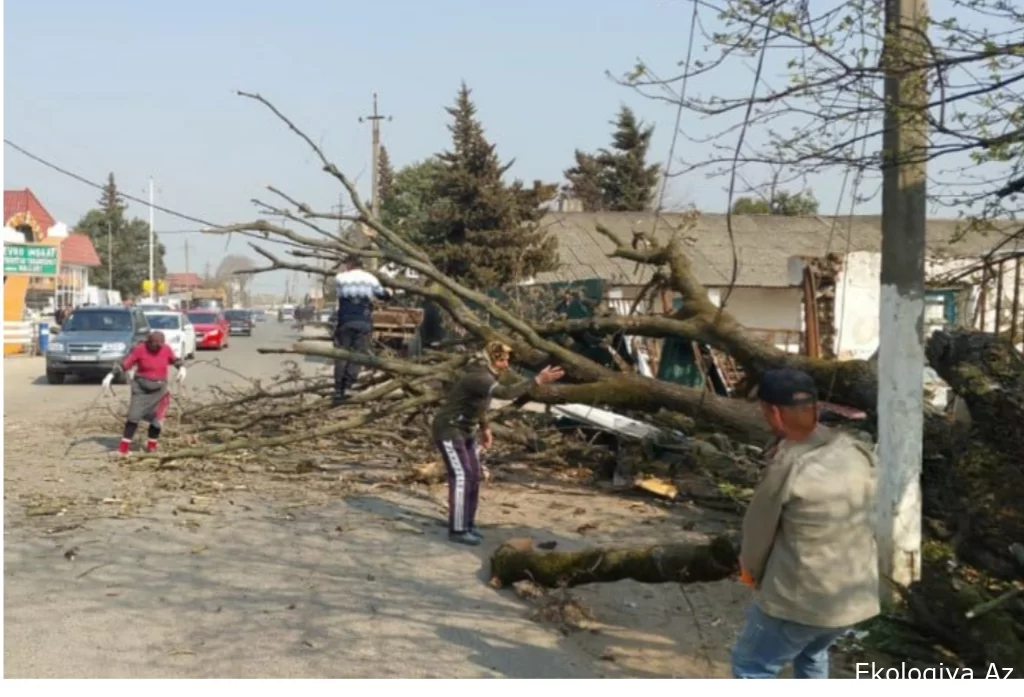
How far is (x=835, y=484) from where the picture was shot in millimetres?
3979

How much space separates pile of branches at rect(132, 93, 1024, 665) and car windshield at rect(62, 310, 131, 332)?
1320 cm

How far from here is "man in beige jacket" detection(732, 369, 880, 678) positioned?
3977mm

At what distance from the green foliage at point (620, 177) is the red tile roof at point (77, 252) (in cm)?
2778

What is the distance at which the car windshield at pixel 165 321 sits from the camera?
98.6ft

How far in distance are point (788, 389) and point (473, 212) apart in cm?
2779

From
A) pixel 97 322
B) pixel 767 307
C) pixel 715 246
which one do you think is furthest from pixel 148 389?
pixel 715 246

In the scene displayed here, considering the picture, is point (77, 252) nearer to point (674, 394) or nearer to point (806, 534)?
point (674, 394)

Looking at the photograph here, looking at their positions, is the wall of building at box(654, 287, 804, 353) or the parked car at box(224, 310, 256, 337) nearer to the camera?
the wall of building at box(654, 287, 804, 353)

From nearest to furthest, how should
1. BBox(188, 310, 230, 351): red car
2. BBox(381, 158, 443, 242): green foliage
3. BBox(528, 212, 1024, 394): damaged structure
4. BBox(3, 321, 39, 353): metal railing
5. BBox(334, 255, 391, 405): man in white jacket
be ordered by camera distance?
BBox(528, 212, 1024, 394): damaged structure < BBox(334, 255, 391, 405): man in white jacket < BBox(381, 158, 443, 242): green foliage < BBox(3, 321, 39, 353): metal railing < BBox(188, 310, 230, 351): red car

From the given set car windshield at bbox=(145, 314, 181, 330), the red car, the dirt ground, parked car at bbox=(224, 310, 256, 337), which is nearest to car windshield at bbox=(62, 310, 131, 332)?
car windshield at bbox=(145, 314, 181, 330)

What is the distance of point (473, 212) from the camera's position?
3150 centimetres

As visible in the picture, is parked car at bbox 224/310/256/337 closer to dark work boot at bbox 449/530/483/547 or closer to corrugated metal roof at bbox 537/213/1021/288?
corrugated metal roof at bbox 537/213/1021/288

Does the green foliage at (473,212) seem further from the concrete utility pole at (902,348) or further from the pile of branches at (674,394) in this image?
the concrete utility pole at (902,348)
